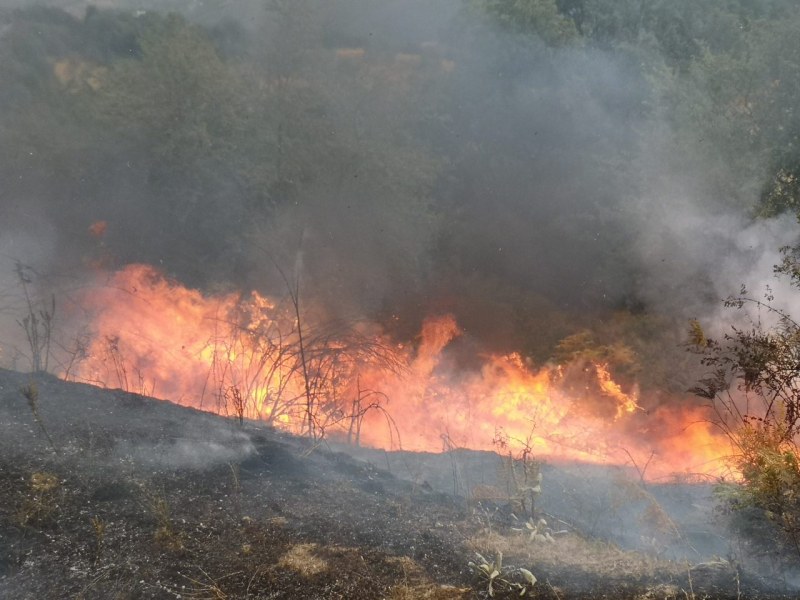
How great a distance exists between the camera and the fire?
11.2 metres

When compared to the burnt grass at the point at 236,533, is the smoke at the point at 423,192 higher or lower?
higher

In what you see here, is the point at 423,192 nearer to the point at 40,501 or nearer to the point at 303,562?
the point at 40,501

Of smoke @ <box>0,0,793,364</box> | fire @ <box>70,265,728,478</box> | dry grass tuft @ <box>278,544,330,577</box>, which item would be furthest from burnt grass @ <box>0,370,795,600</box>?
smoke @ <box>0,0,793,364</box>

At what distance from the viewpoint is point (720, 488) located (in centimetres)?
707

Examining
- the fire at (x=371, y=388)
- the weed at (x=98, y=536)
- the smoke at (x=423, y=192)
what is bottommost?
the weed at (x=98, y=536)

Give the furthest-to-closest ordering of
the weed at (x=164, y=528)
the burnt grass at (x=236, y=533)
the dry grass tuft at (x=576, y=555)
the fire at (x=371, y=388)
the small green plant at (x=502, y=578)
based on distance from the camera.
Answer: the fire at (x=371, y=388) < the dry grass tuft at (x=576, y=555) < the weed at (x=164, y=528) < the small green plant at (x=502, y=578) < the burnt grass at (x=236, y=533)

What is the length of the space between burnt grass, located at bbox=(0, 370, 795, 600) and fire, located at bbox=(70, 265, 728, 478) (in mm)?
3665

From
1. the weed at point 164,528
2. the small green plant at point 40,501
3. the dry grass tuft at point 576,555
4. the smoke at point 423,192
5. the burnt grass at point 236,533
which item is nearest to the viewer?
the burnt grass at point 236,533

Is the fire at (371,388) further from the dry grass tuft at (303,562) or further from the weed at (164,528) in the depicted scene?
the dry grass tuft at (303,562)

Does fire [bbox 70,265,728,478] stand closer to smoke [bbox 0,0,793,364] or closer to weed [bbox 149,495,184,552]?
smoke [bbox 0,0,793,364]

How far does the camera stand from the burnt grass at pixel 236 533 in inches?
184

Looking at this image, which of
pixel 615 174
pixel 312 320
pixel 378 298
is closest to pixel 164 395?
pixel 312 320

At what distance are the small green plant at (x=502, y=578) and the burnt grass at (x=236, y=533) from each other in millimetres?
48

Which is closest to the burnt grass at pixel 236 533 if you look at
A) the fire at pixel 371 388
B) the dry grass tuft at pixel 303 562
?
the dry grass tuft at pixel 303 562
